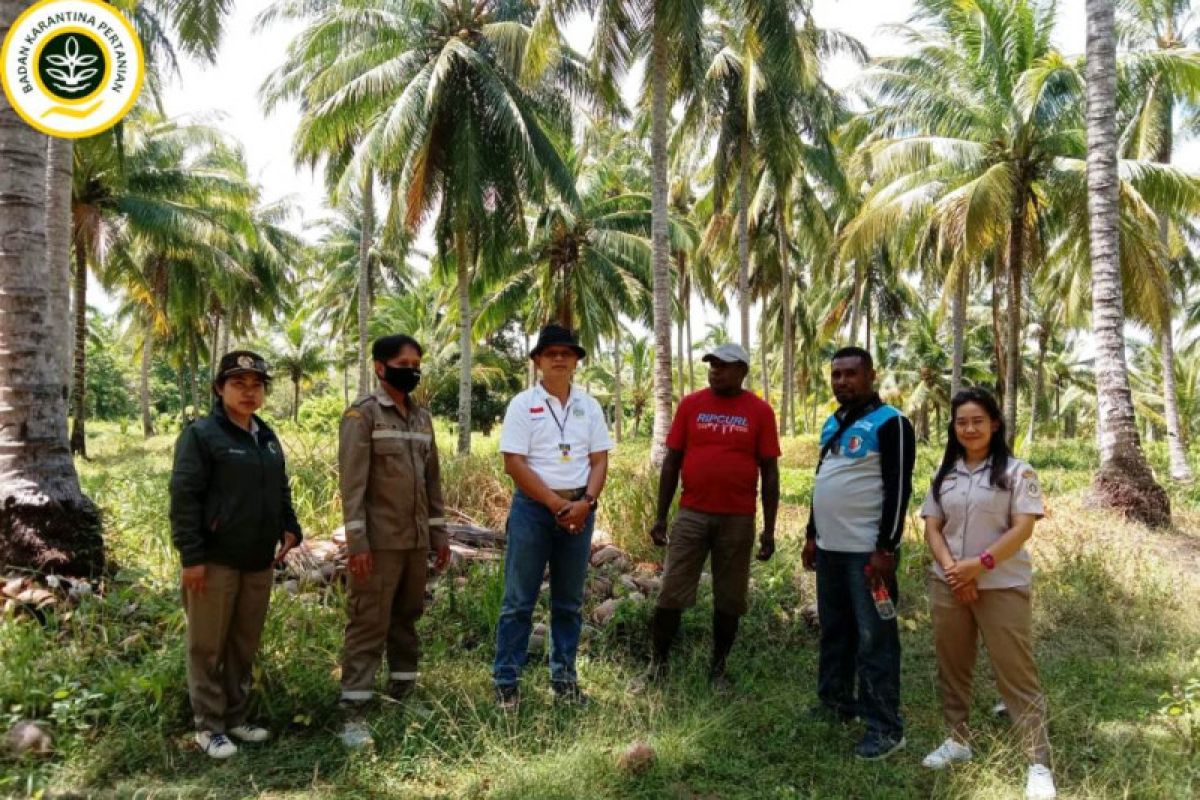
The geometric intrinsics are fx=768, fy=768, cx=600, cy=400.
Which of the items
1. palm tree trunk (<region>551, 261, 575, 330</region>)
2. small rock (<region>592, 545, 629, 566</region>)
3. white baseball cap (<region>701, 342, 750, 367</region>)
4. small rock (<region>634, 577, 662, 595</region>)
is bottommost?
small rock (<region>634, 577, 662, 595</region>)

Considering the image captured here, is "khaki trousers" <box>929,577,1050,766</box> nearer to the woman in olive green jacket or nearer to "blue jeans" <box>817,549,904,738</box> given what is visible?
"blue jeans" <box>817,549,904,738</box>

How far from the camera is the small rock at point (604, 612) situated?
5.22m

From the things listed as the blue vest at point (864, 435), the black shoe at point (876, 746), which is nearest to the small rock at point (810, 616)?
the black shoe at point (876, 746)

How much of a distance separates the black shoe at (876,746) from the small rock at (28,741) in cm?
370

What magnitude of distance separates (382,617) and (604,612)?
1838mm

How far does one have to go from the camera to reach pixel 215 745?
3523 millimetres

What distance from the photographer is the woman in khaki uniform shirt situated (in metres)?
3.42

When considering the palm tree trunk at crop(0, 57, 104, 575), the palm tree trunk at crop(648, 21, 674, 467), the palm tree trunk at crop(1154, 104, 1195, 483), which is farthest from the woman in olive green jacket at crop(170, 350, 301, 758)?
the palm tree trunk at crop(1154, 104, 1195, 483)

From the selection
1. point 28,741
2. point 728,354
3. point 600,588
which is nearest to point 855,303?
point 600,588

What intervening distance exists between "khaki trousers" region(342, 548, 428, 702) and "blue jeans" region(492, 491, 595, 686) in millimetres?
474

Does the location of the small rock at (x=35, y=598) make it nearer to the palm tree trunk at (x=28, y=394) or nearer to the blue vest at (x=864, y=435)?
the palm tree trunk at (x=28, y=394)

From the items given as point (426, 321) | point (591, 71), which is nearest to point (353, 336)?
point (426, 321)

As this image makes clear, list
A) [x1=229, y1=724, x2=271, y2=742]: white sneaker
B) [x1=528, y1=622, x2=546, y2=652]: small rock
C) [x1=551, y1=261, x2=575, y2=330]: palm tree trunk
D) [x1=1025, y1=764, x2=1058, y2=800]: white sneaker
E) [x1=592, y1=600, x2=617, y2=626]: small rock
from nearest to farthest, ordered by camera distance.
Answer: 1. [x1=1025, y1=764, x2=1058, y2=800]: white sneaker
2. [x1=229, y1=724, x2=271, y2=742]: white sneaker
3. [x1=528, y1=622, x2=546, y2=652]: small rock
4. [x1=592, y1=600, x2=617, y2=626]: small rock
5. [x1=551, y1=261, x2=575, y2=330]: palm tree trunk

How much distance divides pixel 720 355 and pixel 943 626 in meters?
1.81
